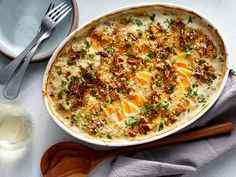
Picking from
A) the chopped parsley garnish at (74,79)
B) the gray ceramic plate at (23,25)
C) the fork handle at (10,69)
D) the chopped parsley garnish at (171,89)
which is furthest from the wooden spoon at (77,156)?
the gray ceramic plate at (23,25)

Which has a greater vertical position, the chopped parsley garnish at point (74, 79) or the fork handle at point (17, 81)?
the chopped parsley garnish at point (74, 79)

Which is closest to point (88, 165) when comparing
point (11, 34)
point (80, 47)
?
point (80, 47)

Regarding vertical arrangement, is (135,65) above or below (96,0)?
below

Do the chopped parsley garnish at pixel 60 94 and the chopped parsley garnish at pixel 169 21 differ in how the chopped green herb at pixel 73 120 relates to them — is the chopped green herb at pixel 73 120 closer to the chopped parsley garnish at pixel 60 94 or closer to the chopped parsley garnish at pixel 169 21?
the chopped parsley garnish at pixel 60 94

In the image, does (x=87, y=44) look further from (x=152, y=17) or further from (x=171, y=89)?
(x=171, y=89)

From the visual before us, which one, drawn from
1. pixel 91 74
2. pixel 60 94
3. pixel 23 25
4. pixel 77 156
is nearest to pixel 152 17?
pixel 91 74

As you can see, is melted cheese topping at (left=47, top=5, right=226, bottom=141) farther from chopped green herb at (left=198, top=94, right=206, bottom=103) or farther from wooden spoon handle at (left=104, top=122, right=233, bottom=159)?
wooden spoon handle at (left=104, top=122, right=233, bottom=159)

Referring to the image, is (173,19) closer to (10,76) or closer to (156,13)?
(156,13)
